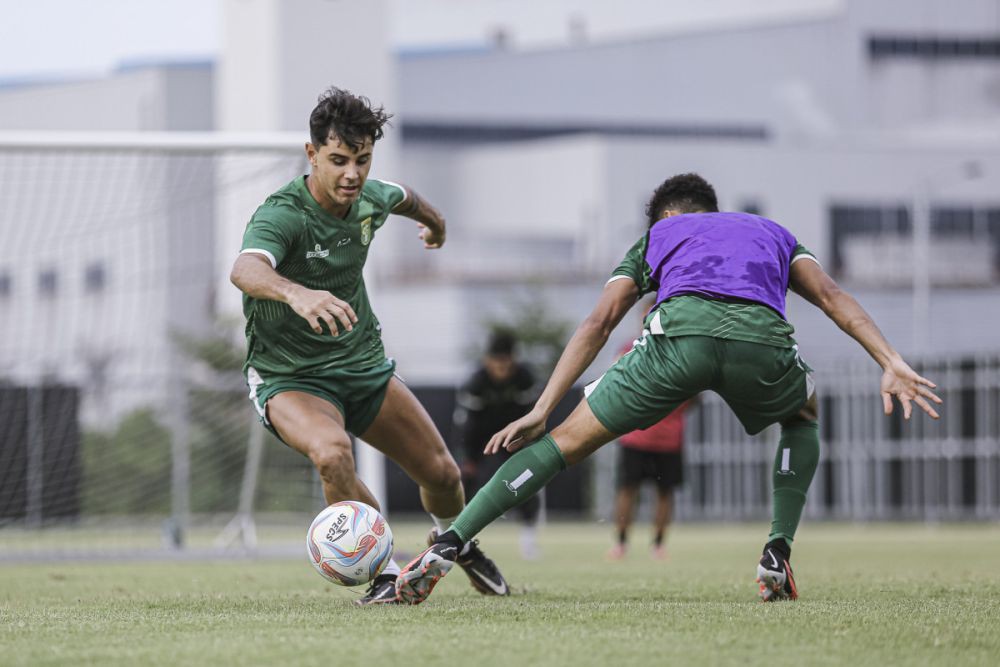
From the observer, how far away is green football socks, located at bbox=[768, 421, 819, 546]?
7.67 m

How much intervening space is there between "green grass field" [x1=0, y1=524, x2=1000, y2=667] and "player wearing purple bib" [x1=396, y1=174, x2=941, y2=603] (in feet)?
1.67

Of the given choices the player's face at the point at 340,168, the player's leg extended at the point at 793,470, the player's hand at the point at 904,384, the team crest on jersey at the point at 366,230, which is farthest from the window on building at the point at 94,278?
the player's hand at the point at 904,384

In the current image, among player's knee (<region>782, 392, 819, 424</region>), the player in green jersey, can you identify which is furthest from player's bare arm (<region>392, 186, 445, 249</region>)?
player's knee (<region>782, 392, 819, 424</region>)

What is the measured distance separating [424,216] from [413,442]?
1309 mm

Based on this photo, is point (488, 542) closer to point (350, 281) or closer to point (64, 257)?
point (64, 257)

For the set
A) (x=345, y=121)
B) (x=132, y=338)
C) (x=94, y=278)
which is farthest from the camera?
(x=132, y=338)

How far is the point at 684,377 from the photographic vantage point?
699 centimetres

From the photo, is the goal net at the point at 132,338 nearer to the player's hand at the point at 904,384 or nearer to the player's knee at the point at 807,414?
the player's knee at the point at 807,414

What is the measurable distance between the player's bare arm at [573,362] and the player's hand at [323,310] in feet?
2.98

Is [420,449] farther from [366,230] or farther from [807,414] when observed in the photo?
[807,414]

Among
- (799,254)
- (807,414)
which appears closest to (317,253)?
(799,254)

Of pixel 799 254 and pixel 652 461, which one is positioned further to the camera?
pixel 652 461

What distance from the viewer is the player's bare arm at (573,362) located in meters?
6.93

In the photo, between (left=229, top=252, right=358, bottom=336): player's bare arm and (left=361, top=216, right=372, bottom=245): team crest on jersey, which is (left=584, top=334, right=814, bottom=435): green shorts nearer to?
(left=229, top=252, right=358, bottom=336): player's bare arm
